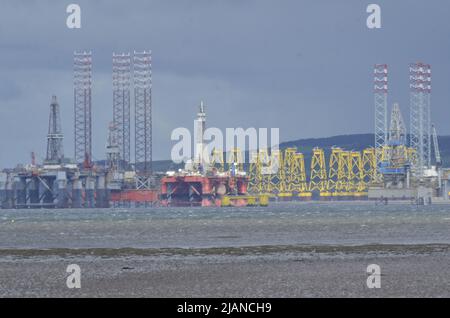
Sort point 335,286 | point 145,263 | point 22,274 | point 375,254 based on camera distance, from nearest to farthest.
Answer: point 335,286 → point 22,274 → point 145,263 → point 375,254

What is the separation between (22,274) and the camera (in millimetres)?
63906

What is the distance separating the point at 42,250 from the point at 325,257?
2419 centimetres

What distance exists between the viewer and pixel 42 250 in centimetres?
8906
